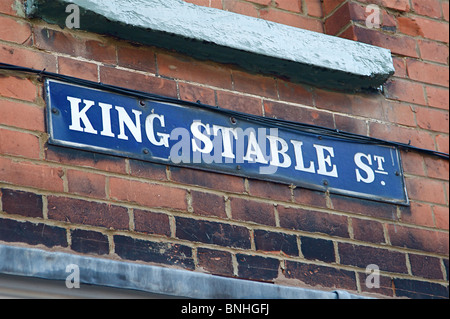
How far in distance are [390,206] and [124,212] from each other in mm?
997

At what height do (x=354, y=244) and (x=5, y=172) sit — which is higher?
(x=5, y=172)

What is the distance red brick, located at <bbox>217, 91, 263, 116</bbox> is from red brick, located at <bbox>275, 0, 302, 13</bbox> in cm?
46

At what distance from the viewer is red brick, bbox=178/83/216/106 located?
285 cm

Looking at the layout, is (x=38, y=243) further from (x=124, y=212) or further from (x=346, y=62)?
(x=346, y=62)

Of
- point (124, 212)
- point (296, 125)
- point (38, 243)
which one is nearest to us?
point (38, 243)

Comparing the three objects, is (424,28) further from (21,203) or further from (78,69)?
(21,203)

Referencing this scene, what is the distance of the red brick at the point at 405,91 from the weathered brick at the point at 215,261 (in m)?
1.00

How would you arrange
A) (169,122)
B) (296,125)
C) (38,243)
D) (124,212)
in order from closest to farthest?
(38,243) < (124,212) < (169,122) < (296,125)

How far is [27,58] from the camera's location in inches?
104

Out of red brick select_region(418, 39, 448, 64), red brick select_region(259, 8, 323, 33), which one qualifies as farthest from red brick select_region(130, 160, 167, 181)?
red brick select_region(418, 39, 448, 64)

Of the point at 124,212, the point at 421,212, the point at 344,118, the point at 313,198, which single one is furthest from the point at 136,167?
the point at 421,212

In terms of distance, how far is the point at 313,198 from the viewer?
9.47ft

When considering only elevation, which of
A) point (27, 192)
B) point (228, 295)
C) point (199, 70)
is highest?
point (199, 70)

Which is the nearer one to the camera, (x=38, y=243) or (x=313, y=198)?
(x=38, y=243)
